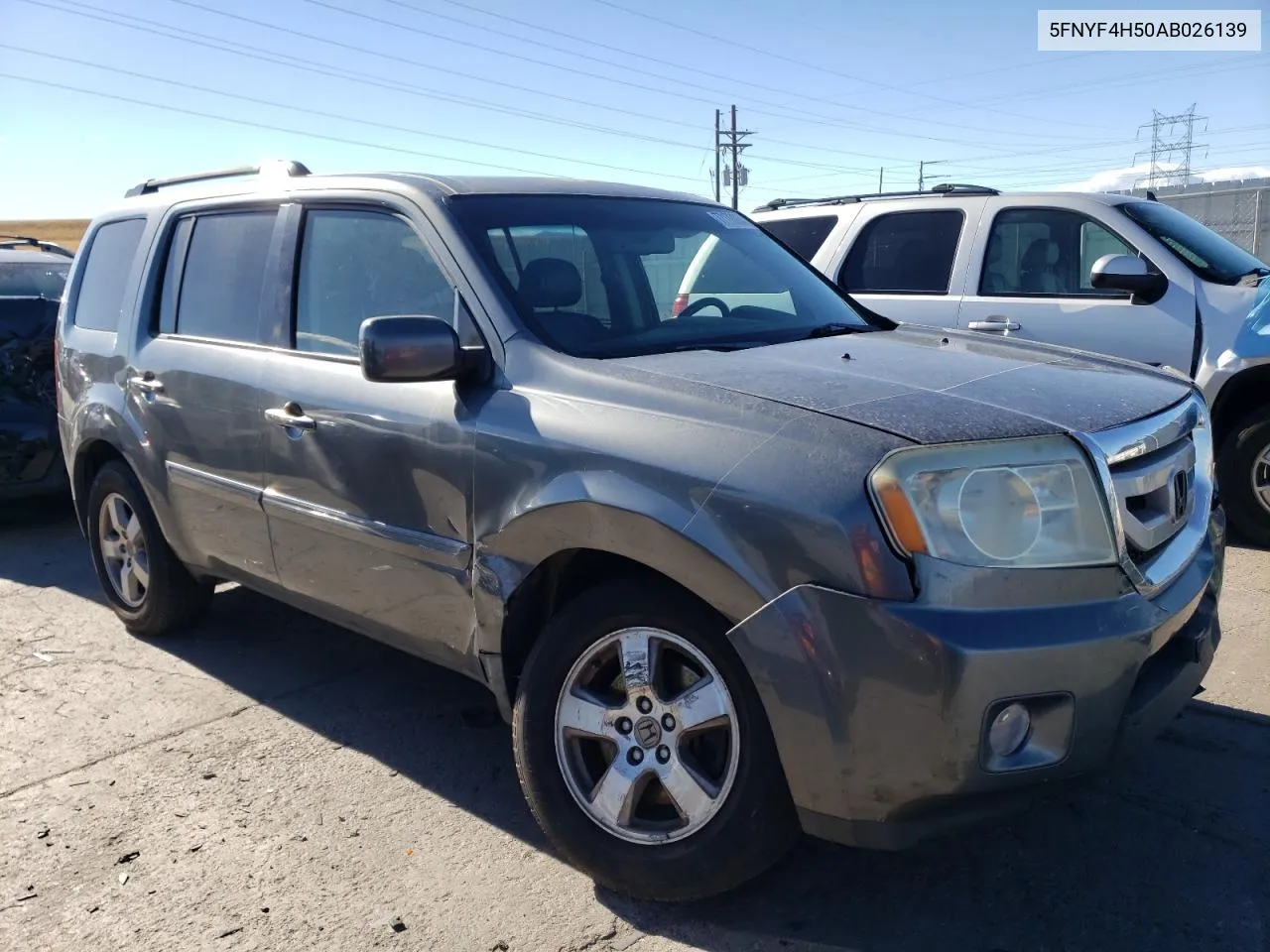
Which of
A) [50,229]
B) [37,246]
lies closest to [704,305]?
[37,246]

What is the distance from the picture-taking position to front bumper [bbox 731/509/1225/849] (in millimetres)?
2232

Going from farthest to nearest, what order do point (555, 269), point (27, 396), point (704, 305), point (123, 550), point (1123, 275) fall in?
point (27, 396) → point (1123, 275) → point (123, 550) → point (704, 305) → point (555, 269)

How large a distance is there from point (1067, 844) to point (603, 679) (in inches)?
53.3

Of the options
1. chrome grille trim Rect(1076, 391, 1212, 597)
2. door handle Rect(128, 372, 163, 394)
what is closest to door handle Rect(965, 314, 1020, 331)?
chrome grille trim Rect(1076, 391, 1212, 597)

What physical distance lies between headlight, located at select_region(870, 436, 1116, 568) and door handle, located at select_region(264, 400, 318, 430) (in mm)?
1979

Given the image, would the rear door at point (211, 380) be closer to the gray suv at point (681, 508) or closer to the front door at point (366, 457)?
the gray suv at point (681, 508)

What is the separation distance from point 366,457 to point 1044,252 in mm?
4479

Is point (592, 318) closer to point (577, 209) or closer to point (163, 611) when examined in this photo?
point (577, 209)

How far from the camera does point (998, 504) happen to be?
2354 mm

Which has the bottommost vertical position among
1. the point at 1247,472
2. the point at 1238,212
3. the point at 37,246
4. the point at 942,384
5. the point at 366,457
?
the point at 1247,472

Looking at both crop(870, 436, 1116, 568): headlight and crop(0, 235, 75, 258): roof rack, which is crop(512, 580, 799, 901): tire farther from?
crop(0, 235, 75, 258): roof rack

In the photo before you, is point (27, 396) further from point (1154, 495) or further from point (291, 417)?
point (1154, 495)

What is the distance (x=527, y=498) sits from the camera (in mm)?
2850

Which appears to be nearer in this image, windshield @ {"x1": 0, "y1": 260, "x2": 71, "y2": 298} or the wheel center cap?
the wheel center cap
